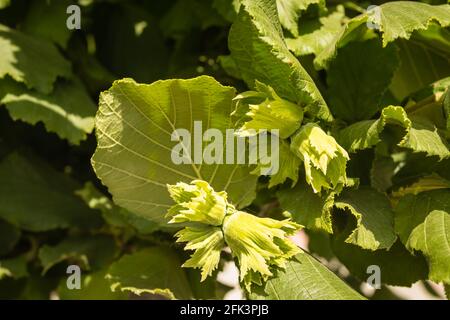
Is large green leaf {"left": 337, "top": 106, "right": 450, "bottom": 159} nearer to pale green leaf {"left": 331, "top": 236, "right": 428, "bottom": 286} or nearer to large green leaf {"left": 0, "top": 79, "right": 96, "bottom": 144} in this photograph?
pale green leaf {"left": 331, "top": 236, "right": 428, "bottom": 286}

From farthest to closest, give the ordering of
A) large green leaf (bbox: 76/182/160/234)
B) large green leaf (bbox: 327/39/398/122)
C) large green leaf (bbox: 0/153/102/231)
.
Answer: large green leaf (bbox: 0/153/102/231), large green leaf (bbox: 76/182/160/234), large green leaf (bbox: 327/39/398/122)

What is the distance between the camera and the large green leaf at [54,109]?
0.94m

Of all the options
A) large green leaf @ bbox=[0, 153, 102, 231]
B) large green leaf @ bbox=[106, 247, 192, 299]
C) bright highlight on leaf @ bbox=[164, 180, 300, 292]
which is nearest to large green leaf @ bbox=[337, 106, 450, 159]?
bright highlight on leaf @ bbox=[164, 180, 300, 292]

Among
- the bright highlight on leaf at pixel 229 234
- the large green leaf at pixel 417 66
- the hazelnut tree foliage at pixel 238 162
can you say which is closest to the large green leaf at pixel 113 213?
the hazelnut tree foliage at pixel 238 162

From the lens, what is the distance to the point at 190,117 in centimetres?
75

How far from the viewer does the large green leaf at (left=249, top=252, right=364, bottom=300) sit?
2.28 feet

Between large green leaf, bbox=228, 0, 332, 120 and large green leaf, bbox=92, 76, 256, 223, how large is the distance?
46 millimetres

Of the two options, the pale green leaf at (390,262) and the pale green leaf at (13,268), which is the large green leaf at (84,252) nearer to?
the pale green leaf at (13,268)

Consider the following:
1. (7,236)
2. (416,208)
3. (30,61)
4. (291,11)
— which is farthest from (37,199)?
(416,208)

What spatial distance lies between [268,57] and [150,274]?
36 centimetres

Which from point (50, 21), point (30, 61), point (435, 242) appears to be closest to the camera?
point (435, 242)

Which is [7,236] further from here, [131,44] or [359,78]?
[359,78]

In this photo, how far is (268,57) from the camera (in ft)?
2.32

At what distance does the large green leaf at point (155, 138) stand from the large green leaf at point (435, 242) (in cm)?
20
